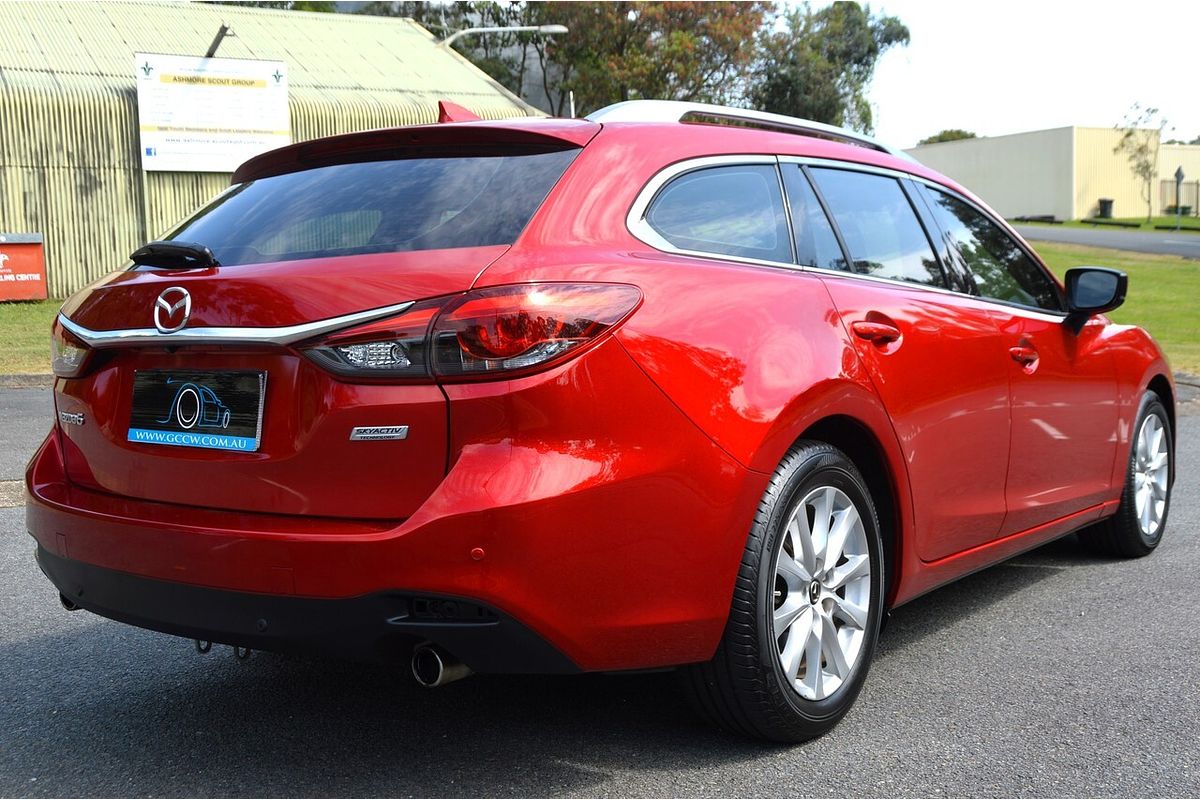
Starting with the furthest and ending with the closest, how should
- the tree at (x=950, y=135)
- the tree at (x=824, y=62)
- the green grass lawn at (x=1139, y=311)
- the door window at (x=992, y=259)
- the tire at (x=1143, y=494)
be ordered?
the tree at (x=950, y=135)
the tree at (x=824, y=62)
the green grass lawn at (x=1139, y=311)
the tire at (x=1143, y=494)
the door window at (x=992, y=259)

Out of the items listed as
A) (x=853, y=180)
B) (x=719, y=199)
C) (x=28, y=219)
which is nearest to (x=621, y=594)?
(x=719, y=199)

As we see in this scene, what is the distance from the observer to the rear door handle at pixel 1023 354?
4.52 m

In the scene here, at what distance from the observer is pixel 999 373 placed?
439 centimetres

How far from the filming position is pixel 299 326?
2.90 metres

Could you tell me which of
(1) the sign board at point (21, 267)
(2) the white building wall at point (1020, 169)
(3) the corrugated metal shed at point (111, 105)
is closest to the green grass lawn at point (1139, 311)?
(1) the sign board at point (21, 267)

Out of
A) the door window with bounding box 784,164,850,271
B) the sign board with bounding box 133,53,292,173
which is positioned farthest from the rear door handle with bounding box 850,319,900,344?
the sign board with bounding box 133,53,292,173

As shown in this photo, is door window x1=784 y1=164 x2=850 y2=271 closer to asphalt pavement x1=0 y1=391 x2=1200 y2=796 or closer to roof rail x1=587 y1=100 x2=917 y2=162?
roof rail x1=587 y1=100 x2=917 y2=162

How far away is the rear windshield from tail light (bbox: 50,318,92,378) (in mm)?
406

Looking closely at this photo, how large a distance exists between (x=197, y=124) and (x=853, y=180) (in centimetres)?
2080

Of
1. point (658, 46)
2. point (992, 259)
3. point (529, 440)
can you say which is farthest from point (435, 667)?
point (658, 46)

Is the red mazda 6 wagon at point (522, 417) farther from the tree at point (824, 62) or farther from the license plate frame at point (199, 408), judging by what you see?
the tree at point (824, 62)

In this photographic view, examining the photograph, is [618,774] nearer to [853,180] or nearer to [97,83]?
[853,180]

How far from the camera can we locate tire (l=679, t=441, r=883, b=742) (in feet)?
10.6

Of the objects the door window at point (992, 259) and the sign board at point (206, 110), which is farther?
the sign board at point (206, 110)
